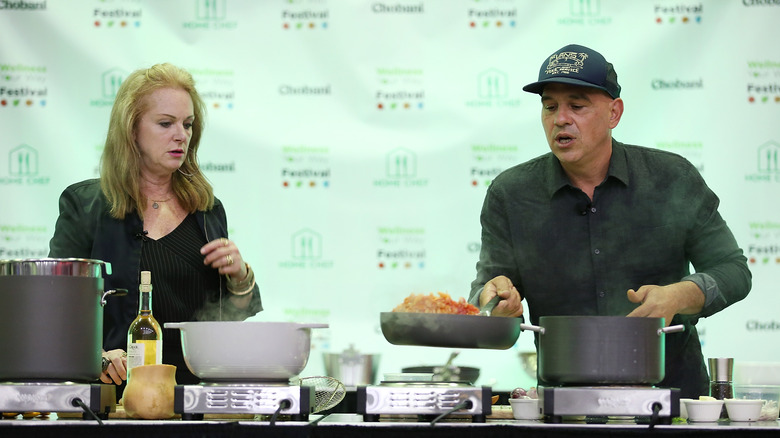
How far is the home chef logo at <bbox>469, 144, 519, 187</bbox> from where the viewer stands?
4.38 metres

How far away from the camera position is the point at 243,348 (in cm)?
198

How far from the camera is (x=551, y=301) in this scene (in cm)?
296

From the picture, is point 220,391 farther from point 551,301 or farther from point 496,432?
point 551,301

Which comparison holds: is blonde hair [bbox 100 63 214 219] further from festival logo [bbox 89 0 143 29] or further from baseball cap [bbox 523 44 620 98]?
festival logo [bbox 89 0 143 29]

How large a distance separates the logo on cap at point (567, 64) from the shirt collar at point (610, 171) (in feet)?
1.08

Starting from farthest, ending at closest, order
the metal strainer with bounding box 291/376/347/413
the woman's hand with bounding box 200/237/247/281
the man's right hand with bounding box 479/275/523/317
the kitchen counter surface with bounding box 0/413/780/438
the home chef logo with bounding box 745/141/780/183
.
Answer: the home chef logo with bounding box 745/141/780/183
the woman's hand with bounding box 200/237/247/281
the man's right hand with bounding box 479/275/523/317
the metal strainer with bounding box 291/376/347/413
the kitchen counter surface with bounding box 0/413/780/438

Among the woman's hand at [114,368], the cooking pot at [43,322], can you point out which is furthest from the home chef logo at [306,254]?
the cooking pot at [43,322]

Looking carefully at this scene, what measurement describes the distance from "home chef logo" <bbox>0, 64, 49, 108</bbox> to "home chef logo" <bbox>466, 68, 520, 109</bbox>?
6.56 feet

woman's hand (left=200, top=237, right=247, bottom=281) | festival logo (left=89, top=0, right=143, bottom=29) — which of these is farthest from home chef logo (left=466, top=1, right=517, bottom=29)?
woman's hand (left=200, top=237, right=247, bottom=281)

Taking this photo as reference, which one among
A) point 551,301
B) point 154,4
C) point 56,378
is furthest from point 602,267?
point 154,4

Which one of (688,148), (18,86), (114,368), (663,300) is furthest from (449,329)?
(18,86)

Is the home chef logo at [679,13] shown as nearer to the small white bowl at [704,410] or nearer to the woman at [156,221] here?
the woman at [156,221]

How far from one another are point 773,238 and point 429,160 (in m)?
1.59

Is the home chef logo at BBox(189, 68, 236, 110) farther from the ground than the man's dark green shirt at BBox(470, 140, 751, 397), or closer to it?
farther from the ground
